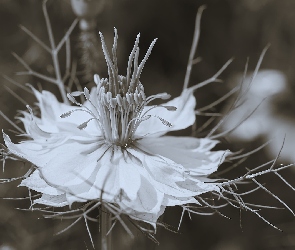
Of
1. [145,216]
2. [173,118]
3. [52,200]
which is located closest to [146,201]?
[145,216]

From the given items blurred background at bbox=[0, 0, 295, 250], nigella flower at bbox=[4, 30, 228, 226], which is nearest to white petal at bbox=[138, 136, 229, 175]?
nigella flower at bbox=[4, 30, 228, 226]

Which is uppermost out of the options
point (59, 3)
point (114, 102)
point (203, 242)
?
point (59, 3)

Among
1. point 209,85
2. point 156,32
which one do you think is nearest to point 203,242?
point 209,85

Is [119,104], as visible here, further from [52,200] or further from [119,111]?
[52,200]

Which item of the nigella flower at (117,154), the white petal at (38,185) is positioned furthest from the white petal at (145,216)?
the white petal at (38,185)

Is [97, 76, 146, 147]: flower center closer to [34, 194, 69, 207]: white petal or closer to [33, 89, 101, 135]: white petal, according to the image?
[33, 89, 101, 135]: white petal

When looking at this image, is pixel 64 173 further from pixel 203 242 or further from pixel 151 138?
pixel 203 242

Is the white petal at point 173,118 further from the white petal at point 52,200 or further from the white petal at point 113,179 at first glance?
the white petal at point 52,200
